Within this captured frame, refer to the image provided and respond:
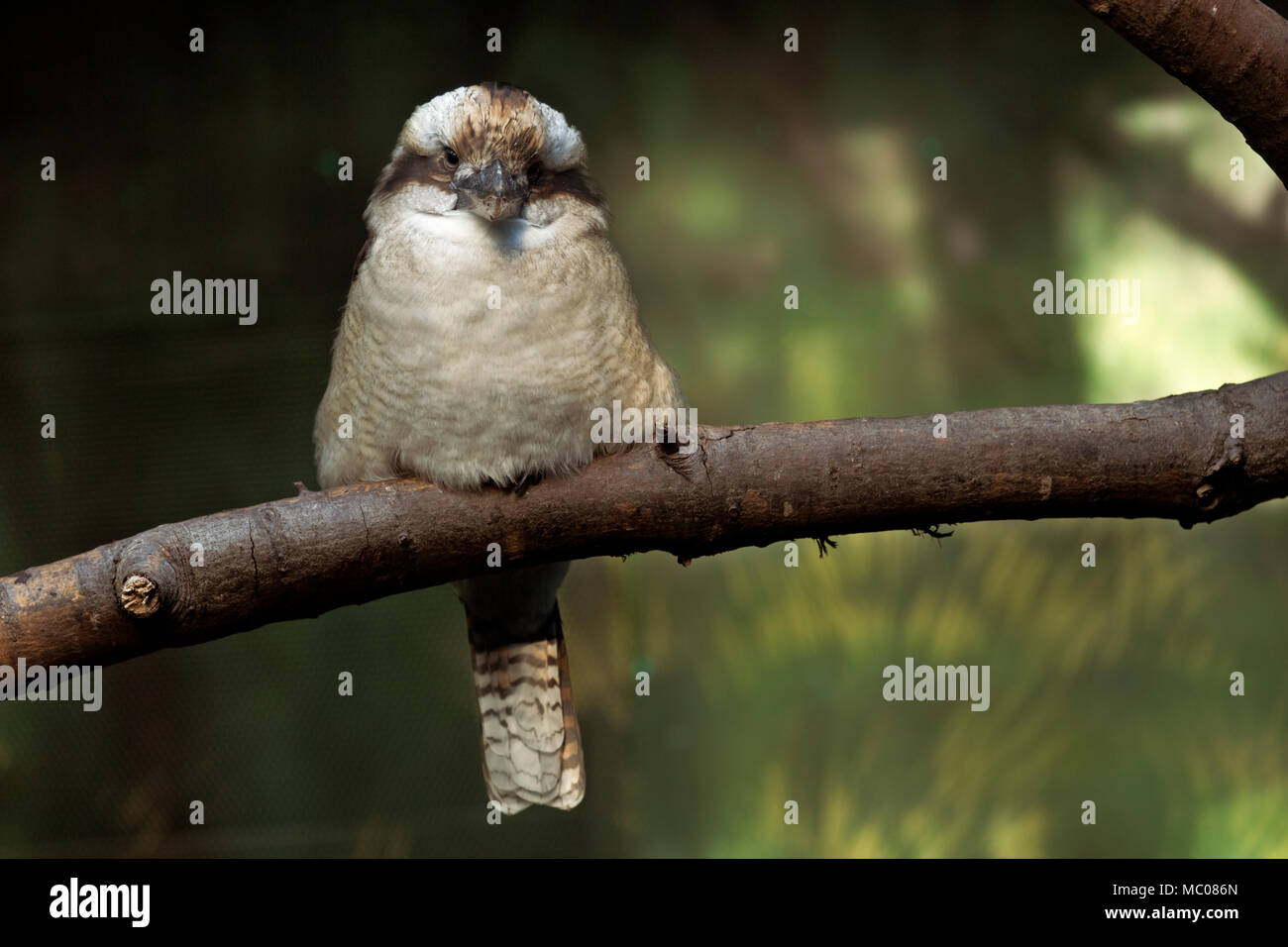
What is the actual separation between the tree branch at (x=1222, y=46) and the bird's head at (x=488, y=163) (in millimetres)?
843

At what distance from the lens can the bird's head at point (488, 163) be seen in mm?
1865

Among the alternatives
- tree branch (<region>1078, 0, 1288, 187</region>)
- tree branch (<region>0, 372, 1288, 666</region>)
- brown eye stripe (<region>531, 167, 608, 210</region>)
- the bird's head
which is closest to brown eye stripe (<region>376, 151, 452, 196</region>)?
the bird's head

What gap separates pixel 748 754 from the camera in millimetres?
3479

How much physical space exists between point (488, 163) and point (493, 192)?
60 mm

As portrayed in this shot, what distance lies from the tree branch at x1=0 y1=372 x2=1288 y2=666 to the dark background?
1.72 metres

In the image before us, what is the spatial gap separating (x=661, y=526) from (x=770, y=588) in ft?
5.74

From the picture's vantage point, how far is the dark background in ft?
11.2

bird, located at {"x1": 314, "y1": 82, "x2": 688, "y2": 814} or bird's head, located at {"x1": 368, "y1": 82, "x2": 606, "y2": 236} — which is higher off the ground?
bird's head, located at {"x1": 368, "y1": 82, "x2": 606, "y2": 236}

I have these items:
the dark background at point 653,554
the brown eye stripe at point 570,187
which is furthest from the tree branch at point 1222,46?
the dark background at point 653,554

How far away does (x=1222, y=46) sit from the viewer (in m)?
1.74

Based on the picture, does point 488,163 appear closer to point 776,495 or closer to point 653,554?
point 776,495

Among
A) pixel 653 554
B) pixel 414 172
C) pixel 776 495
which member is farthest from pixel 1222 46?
pixel 653 554

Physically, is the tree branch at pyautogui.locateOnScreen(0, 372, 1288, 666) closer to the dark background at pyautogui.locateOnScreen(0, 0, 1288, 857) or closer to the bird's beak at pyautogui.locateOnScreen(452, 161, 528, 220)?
the bird's beak at pyautogui.locateOnScreen(452, 161, 528, 220)

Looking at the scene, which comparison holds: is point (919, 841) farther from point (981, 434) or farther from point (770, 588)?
point (981, 434)
